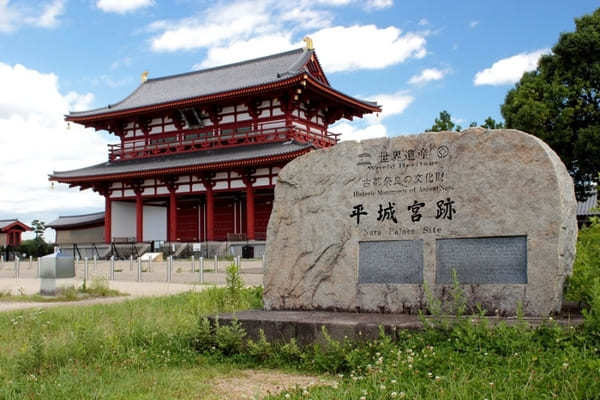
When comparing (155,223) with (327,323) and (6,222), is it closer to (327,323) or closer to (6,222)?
(6,222)

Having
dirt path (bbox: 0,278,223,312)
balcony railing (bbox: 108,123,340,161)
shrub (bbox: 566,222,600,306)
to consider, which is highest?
balcony railing (bbox: 108,123,340,161)

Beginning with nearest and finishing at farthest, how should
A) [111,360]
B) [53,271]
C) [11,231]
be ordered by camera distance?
[111,360]
[53,271]
[11,231]

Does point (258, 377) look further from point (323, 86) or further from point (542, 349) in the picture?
point (323, 86)

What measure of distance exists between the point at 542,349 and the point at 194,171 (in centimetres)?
2486

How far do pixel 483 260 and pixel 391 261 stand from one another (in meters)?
0.93

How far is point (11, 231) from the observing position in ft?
140

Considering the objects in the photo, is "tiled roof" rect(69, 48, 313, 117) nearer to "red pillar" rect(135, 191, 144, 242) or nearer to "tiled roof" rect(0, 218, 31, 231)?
"red pillar" rect(135, 191, 144, 242)

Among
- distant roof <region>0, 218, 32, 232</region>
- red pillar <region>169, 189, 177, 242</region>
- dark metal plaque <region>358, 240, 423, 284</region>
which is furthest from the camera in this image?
distant roof <region>0, 218, 32, 232</region>

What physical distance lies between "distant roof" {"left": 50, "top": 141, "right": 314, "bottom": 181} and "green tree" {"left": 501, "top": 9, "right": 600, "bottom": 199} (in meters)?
9.04

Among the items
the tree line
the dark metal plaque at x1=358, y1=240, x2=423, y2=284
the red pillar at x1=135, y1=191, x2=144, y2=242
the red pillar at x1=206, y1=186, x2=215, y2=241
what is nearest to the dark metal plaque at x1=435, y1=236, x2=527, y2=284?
the dark metal plaque at x1=358, y1=240, x2=423, y2=284

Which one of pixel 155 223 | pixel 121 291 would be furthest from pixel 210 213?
pixel 121 291

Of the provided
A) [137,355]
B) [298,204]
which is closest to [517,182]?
[298,204]

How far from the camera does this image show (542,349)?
14.3 feet

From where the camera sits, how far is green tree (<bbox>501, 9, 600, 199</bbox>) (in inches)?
902
